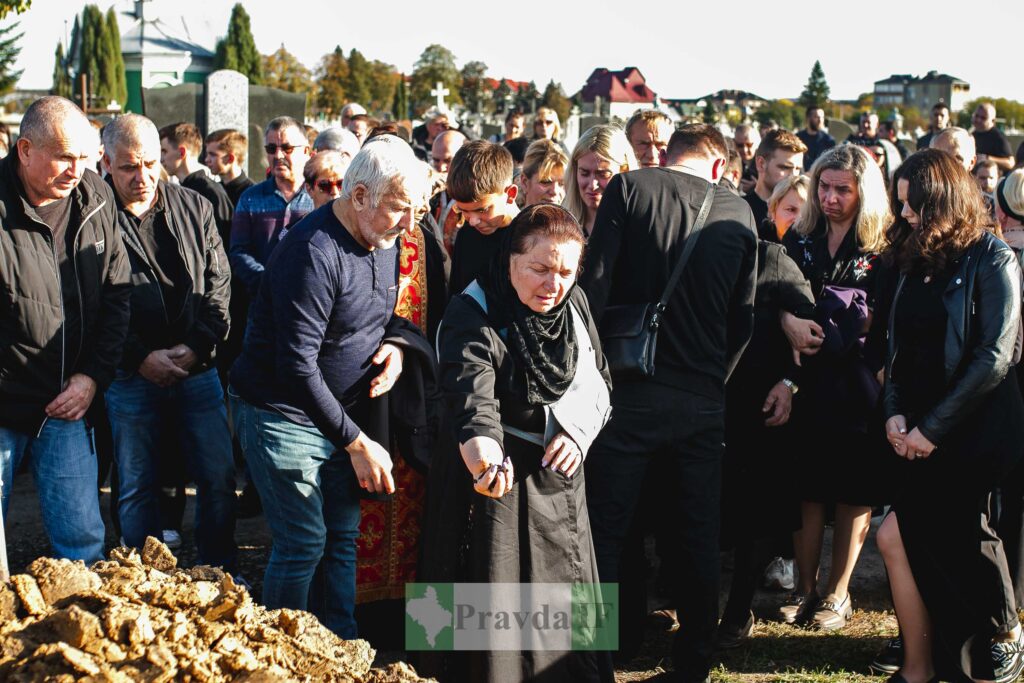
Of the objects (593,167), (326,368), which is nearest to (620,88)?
(593,167)

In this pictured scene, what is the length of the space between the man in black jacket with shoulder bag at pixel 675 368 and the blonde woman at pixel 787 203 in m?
1.26

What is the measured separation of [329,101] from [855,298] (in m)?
57.3

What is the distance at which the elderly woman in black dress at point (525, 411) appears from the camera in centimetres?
332

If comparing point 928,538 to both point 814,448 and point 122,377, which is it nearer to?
point 814,448

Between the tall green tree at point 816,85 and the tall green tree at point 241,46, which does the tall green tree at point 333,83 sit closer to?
the tall green tree at point 241,46

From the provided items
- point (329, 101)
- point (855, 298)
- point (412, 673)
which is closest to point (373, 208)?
point (412, 673)

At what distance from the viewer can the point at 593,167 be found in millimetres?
4656

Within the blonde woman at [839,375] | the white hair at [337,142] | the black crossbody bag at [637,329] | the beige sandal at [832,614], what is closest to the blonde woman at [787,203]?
the blonde woman at [839,375]

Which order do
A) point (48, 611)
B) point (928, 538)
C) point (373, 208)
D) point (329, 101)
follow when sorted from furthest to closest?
point (329, 101), point (928, 538), point (373, 208), point (48, 611)

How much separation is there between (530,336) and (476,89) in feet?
189

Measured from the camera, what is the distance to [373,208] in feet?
11.6

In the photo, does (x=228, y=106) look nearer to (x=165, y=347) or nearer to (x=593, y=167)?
(x=165, y=347)

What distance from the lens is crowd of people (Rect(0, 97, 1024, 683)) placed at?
349cm
